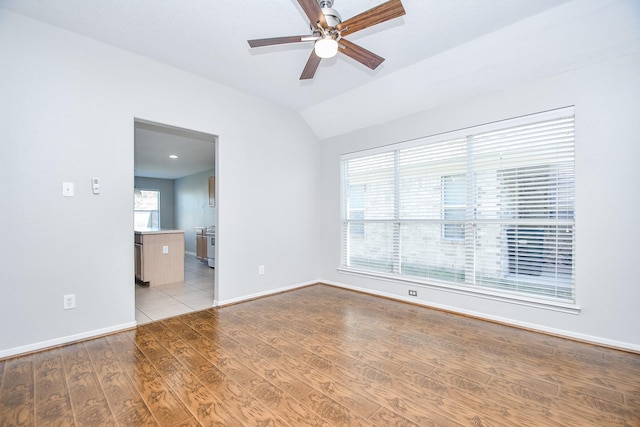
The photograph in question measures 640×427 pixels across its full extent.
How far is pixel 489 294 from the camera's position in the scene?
3.05 metres

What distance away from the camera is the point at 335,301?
12.4ft

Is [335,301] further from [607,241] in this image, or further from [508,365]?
[607,241]

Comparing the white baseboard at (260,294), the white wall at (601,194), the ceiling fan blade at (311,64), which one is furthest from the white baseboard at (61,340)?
the white wall at (601,194)

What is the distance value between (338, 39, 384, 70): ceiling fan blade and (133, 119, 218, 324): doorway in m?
2.06

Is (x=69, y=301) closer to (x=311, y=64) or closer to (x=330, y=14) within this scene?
(x=311, y=64)

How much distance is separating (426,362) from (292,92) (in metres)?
3.39

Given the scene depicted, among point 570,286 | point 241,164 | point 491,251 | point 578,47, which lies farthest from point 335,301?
point 578,47

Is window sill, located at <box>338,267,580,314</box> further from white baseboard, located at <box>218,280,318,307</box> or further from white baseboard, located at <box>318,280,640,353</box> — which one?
white baseboard, located at <box>218,280,318,307</box>

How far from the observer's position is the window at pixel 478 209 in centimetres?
272

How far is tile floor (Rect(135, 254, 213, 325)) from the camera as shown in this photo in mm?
3283

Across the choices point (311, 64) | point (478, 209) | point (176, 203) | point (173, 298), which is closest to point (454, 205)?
point (478, 209)

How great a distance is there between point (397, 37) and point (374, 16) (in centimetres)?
88

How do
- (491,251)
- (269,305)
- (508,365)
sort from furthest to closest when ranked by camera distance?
1. (269,305)
2. (491,251)
3. (508,365)

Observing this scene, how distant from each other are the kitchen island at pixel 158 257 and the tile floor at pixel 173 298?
0.53ft
